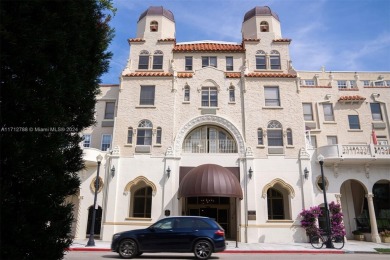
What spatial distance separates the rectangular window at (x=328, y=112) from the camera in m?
27.6

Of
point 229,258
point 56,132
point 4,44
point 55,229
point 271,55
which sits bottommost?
point 229,258

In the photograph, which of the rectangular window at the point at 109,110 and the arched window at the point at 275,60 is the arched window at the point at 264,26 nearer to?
the arched window at the point at 275,60

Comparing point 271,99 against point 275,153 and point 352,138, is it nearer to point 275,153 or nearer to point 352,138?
point 275,153

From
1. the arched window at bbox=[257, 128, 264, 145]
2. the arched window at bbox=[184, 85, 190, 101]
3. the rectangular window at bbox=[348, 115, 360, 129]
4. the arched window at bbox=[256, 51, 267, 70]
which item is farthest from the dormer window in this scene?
the rectangular window at bbox=[348, 115, 360, 129]

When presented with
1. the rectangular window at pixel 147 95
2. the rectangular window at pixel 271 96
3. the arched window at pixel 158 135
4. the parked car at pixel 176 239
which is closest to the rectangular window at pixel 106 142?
the rectangular window at pixel 147 95

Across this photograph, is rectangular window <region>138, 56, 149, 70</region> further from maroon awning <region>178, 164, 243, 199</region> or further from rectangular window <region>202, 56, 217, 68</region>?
maroon awning <region>178, 164, 243, 199</region>

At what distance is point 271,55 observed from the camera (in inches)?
1057

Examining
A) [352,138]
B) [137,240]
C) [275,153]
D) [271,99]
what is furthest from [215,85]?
[137,240]

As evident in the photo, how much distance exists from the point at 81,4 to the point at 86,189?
2001cm

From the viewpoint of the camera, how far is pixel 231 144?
24031 millimetres

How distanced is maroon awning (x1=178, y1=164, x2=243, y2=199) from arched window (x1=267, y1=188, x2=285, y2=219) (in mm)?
3569

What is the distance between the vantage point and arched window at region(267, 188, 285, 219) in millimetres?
22750

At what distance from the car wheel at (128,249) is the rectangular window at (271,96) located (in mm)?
17096

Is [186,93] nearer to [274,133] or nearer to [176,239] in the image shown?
[274,133]
